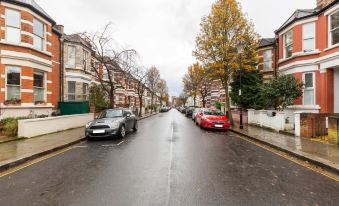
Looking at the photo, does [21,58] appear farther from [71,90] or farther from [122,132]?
[122,132]

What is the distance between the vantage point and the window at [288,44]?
57.3 feet

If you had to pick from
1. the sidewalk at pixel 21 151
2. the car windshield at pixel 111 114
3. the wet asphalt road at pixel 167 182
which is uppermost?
the car windshield at pixel 111 114

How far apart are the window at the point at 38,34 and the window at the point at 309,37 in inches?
717

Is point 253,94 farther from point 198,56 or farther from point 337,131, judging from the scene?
point 337,131

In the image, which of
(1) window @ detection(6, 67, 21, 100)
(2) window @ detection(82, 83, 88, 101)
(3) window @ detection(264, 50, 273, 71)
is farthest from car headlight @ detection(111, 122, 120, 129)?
(3) window @ detection(264, 50, 273, 71)

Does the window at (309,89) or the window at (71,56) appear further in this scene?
the window at (71,56)

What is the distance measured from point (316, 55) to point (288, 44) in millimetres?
2986

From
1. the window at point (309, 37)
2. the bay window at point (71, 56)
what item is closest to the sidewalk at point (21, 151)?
the bay window at point (71, 56)

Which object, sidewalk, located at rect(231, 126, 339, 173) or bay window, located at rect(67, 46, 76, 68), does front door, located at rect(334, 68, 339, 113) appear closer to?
sidewalk, located at rect(231, 126, 339, 173)

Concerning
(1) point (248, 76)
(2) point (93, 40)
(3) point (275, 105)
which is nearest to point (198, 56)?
(1) point (248, 76)

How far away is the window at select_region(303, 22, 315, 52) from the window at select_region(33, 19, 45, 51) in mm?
18223

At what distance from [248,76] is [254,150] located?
1300 cm

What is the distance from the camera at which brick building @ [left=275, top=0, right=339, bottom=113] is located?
13820 mm

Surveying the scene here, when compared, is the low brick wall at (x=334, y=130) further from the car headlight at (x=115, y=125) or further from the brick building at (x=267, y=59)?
the brick building at (x=267, y=59)
